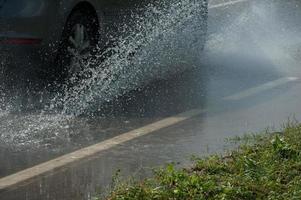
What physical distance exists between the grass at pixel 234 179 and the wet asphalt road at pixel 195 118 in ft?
1.34

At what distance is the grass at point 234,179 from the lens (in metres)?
5.08

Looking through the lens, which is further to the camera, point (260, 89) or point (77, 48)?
point (260, 89)

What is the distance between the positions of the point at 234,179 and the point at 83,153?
65.3 inches

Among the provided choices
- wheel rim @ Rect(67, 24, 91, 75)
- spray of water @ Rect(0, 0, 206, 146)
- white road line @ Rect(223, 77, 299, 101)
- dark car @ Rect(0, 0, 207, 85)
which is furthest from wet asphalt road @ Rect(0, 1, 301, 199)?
dark car @ Rect(0, 0, 207, 85)

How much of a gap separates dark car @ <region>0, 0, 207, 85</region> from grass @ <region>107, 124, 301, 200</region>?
2.84m

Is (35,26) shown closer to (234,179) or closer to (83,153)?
(83,153)

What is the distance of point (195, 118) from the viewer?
7895 millimetres

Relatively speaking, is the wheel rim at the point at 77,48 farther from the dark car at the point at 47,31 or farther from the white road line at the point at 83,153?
the white road line at the point at 83,153

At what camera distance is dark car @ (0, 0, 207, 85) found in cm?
825

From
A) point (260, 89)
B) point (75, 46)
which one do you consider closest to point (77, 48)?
point (75, 46)

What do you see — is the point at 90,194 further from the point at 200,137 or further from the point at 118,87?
the point at 118,87

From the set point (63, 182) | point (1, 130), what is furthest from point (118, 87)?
point (63, 182)

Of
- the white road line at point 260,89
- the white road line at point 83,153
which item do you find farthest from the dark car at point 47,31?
the white road line at point 260,89

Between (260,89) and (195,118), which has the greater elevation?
(260,89)
